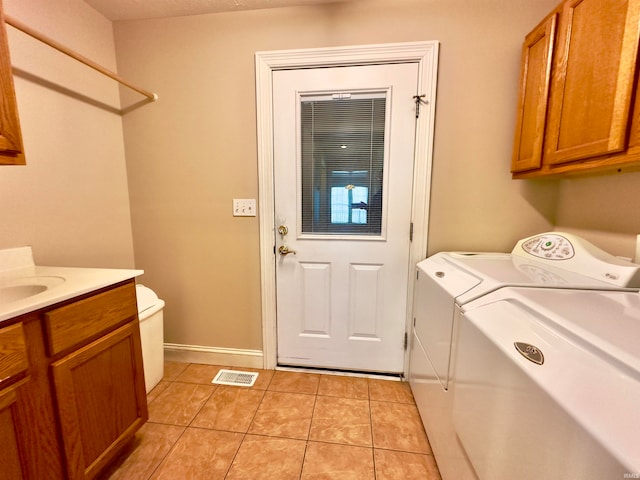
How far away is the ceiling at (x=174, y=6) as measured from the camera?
1507 millimetres

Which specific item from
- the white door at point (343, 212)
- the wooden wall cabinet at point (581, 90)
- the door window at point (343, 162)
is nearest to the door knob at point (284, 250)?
the white door at point (343, 212)

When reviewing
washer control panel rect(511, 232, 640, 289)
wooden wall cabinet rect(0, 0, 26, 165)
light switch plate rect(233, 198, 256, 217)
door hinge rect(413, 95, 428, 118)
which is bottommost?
washer control panel rect(511, 232, 640, 289)

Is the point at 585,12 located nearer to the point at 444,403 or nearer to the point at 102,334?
the point at 444,403

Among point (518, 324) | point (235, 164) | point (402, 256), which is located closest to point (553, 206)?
point (402, 256)

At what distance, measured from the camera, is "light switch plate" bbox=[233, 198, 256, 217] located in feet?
5.66

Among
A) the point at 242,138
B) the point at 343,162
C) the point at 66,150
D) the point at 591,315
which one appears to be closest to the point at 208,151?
the point at 242,138

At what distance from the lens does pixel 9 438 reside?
0.76 meters

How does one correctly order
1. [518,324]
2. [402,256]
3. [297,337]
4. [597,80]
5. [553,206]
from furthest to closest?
[297,337]
[402,256]
[553,206]
[597,80]
[518,324]

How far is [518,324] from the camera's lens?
28.4 inches

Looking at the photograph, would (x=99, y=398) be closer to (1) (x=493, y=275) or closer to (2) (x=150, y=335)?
(2) (x=150, y=335)

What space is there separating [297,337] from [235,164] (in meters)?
1.25

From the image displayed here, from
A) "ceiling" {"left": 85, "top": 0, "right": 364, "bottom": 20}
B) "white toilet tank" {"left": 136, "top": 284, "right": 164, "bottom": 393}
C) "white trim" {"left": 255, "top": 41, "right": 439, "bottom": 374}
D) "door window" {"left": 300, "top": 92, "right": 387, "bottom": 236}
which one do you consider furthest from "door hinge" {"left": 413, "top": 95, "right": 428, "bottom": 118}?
"white toilet tank" {"left": 136, "top": 284, "right": 164, "bottom": 393}

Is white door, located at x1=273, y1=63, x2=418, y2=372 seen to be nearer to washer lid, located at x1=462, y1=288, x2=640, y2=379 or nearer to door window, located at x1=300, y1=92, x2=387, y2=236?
door window, located at x1=300, y1=92, x2=387, y2=236

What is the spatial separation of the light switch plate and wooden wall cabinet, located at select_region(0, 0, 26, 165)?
95cm
